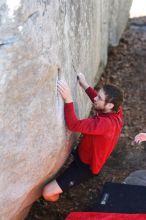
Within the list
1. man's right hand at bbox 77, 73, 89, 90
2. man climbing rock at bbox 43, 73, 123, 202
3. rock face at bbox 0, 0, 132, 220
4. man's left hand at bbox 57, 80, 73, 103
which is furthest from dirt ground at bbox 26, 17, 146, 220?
man's left hand at bbox 57, 80, 73, 103

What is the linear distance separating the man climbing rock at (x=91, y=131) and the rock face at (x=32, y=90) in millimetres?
91

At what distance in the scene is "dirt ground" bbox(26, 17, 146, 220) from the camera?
4.48 meters

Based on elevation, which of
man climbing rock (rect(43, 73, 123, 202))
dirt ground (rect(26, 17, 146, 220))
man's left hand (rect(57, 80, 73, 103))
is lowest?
dirt ground (rect(26, 17, 146, 220))

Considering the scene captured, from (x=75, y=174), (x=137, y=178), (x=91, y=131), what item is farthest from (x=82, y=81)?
(x=137, y=178)

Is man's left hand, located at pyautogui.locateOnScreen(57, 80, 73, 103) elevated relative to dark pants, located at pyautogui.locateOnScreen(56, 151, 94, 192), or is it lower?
elevated

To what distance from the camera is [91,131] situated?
372cm

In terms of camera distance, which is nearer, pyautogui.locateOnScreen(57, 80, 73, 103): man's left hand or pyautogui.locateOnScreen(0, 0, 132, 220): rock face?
pyautogui.locateOnScreen(0, 0, 132, 220): rock face

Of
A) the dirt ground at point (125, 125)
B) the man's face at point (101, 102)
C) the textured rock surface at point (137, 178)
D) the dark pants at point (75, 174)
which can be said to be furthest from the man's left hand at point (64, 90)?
the textured rock surface at point (137, 178)

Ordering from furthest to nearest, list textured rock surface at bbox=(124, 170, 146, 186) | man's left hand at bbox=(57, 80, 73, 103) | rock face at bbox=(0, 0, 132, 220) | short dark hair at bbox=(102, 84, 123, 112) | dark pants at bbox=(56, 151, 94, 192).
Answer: textured rock surface at bbox=(124, 170, 146, 186), dark pants at bbox=(56, 151, 94, 192), short dark hair at bbox=(102, 84, 123, 112), man's left hand at bbox=(57, 80, 73, 103), rock face at bbox=(0, 0, 132, 220)

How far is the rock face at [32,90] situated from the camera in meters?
2.90

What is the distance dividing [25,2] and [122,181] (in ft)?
7.78

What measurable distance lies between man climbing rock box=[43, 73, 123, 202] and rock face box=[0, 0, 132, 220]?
0.09 m

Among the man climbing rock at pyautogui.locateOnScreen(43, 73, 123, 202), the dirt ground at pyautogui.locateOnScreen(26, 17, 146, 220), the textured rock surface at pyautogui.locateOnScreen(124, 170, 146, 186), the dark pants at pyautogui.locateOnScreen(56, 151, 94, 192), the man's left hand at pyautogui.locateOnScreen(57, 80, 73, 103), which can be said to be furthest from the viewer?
the textured rock surface at pyautogui.locateOnScreen(124, 170, 146, 186)

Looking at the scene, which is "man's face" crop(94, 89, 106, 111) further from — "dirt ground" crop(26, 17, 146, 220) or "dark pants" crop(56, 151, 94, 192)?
"dirt ground" crop(26, 17, 146, 220)
